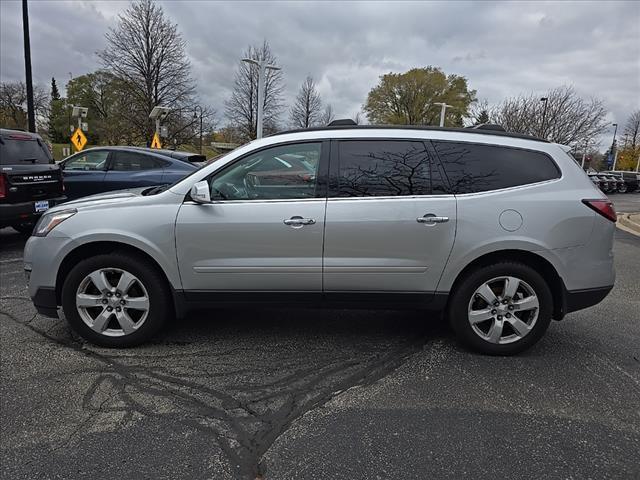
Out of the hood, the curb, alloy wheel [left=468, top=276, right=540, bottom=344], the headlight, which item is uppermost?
the hood

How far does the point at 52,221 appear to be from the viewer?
139 inches

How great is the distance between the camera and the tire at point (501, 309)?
3393mm

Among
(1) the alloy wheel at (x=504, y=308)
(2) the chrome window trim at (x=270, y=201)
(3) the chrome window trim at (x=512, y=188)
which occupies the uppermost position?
(3) the chrome window trim at (x=512, y=188)

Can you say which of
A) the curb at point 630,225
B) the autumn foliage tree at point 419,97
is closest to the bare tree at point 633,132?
the autumn foliage tree at point 419,97

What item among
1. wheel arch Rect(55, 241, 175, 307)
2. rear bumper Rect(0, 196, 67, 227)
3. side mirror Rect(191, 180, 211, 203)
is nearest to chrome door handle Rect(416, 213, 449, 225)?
side mirror Rect(191, 180, 211, 203)

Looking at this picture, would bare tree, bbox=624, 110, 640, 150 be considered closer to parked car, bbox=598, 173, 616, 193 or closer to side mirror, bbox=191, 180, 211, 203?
parked car, bbox=598, 173, 616, 193

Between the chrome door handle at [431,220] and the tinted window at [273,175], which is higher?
→ the tinted window at [273,175]

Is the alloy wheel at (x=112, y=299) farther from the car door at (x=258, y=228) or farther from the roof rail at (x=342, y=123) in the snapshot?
the roof rail at (x=342, y=123)

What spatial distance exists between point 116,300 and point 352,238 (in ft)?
6.33

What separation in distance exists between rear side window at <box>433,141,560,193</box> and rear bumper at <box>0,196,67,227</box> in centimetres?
633

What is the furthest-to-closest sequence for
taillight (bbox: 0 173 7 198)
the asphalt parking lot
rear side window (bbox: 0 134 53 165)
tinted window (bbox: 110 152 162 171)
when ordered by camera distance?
tinted window (bbox: 110 152 162 171)
rear side window (bbox: 0 134 53 165)
taillight (bbox: 0 173 7 198)
the asphalt parking lot

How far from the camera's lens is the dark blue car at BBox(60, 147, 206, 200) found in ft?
27.4

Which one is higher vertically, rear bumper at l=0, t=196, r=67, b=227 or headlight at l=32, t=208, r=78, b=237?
headlight at l=32, t=208, r=78, b=237

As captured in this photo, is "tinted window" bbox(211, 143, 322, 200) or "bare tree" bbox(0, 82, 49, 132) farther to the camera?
"bare tree" bbox(0, 82, 49, 132)
